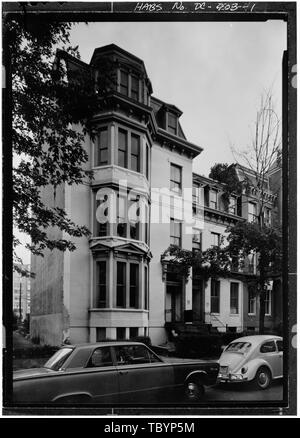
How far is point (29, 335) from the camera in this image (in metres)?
3.95

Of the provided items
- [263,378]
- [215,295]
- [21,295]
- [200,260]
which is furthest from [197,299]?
[21,295]

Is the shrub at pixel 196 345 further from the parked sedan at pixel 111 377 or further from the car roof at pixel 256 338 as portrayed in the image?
the car roof at pixel 256 338

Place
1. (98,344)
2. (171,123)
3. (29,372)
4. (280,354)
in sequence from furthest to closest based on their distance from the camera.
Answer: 1. (171,123)
2. (280,354)
3. (98,344)
4. (29,372)

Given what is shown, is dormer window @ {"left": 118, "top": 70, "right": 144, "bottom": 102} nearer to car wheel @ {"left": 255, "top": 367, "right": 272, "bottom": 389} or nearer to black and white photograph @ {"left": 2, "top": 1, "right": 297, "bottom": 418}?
black and white photograph @ {"left": 2, "top": 1, "right": 297, "bottom": 418}

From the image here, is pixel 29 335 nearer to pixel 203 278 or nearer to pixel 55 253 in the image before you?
pixel 55 253

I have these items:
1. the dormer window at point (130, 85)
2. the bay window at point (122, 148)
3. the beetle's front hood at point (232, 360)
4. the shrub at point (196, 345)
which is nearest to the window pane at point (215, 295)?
the shrub at point (196, 345)

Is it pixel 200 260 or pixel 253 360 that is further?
pixel 200 260

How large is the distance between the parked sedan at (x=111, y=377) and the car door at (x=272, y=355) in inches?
19.0

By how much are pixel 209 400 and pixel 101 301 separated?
4.48 ft

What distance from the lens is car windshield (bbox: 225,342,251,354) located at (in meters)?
4.21

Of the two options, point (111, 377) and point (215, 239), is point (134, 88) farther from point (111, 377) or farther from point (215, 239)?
point (111, 377)

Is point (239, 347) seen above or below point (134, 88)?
below

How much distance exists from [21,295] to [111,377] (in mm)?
1147

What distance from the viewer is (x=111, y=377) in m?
3.87
